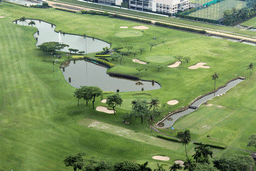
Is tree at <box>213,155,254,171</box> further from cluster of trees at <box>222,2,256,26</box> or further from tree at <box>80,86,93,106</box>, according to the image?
cluster of trees at <box>222,2,256,26</box>

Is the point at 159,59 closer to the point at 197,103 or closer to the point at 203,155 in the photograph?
the point at 197,103

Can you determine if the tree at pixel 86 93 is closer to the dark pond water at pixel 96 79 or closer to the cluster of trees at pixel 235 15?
the dark pond water at pixel 96 79

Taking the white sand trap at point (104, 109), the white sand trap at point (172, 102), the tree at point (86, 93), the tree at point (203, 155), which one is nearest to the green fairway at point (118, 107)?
the white sand trap at point (172, 102)

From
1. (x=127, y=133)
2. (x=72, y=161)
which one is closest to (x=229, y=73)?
(x=127, y=133)

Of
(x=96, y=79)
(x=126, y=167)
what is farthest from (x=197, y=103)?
(x=126, y=167)

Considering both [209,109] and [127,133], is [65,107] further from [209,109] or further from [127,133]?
[209,109]
